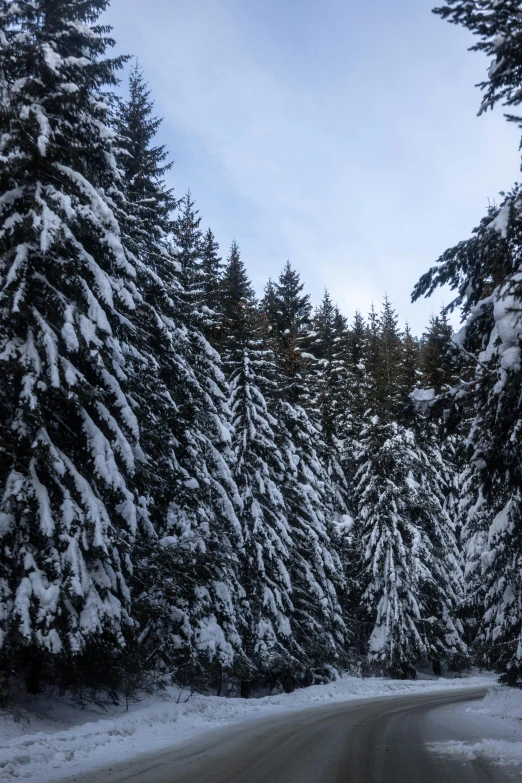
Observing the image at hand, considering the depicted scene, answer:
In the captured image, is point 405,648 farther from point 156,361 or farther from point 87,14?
point 87,14

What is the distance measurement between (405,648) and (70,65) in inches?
1194

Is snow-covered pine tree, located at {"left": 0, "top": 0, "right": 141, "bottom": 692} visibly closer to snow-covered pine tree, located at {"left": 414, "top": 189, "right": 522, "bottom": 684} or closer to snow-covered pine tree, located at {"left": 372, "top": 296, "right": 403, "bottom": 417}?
snow-covered pine tree, located at {"left": 414, "top": 189, "right": 522, "bottom": 684}

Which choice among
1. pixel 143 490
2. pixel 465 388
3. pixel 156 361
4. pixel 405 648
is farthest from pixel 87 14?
pixel 405 648

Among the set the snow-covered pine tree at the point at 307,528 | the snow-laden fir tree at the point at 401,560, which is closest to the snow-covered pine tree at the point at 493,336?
the snow-covered pine tree at the point at 307,528

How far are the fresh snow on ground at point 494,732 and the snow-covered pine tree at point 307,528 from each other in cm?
787

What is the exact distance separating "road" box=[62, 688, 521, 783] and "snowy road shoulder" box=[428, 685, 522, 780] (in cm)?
22

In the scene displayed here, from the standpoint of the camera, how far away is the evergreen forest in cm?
889

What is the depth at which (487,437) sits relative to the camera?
7.91 meters

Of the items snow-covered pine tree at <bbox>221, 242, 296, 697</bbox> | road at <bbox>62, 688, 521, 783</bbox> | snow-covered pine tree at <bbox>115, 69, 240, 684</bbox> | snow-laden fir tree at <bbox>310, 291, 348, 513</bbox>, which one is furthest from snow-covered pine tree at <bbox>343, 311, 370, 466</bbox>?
road at <bbox>62, 688, 521, 783</bbox>

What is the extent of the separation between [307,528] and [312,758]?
16876 millimetres

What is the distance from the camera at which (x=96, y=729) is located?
9.70m

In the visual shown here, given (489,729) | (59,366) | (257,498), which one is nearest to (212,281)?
(257,498)

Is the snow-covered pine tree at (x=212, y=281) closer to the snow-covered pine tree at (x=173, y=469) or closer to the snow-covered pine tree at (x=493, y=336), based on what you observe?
the snow-covered pine tree at (x=173, y=469)

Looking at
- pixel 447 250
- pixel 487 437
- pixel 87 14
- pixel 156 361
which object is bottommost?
pixel 487 437
